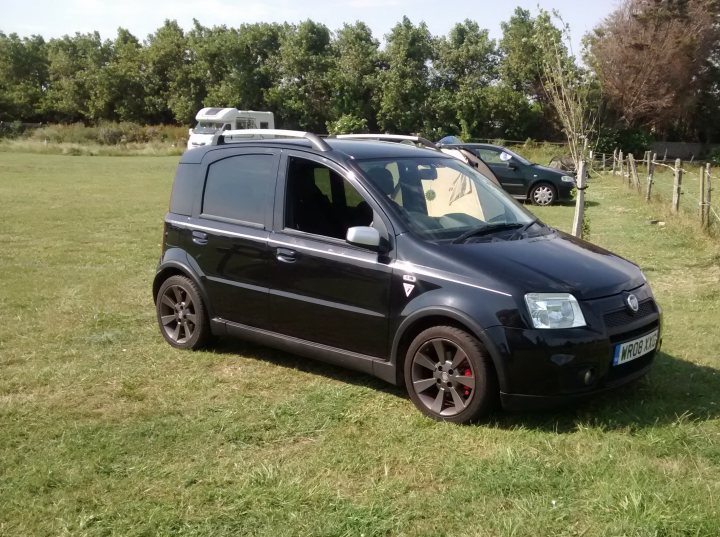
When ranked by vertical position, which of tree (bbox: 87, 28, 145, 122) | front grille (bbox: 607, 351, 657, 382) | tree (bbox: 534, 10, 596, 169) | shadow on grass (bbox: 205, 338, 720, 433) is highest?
tree (bbox: 87, 28, 145, 122)

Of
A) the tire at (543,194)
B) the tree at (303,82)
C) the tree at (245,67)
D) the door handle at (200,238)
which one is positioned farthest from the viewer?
the tree at (245,67)

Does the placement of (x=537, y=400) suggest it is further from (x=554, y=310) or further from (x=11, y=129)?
(x=11, y=129)

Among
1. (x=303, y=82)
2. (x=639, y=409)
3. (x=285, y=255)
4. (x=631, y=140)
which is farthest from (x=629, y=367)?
(x=303, y=82)

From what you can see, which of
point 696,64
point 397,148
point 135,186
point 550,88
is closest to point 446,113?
point 696,64

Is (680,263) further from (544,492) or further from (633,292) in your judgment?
(544,492)

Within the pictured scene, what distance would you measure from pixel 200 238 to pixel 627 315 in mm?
3254

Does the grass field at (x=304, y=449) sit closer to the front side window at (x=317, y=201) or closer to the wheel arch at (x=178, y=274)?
the wheel arch at (x=178, y=274)

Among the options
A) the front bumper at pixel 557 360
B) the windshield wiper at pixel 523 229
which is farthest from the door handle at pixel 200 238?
the front bumper at pixel 557 360

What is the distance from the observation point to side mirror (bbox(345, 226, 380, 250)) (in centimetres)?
471

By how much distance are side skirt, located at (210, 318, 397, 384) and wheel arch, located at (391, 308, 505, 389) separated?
0.28 ft

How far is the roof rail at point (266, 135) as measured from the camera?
5.37m

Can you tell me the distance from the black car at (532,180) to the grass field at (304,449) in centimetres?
1142

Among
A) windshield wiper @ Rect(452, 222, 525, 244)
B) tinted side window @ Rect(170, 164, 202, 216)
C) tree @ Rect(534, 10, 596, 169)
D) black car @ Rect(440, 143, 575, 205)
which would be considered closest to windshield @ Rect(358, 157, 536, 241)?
windshield wiper @ Rect(452, 222, 525, 244)

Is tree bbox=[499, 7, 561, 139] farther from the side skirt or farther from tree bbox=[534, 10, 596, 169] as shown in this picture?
the side skirt
